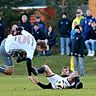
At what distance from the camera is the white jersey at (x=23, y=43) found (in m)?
19.5

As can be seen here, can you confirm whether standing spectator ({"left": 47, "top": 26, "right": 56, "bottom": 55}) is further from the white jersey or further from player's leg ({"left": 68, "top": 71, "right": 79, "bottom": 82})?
player's leg ({"left": 68, "top": 71, "right": 79, "bottom": 82})

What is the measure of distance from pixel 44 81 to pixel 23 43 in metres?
3.75

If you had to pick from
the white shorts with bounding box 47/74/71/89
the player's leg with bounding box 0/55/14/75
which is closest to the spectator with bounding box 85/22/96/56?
the player's leg with bounding box 0/55/14/75

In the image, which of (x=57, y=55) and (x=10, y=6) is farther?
(x=10, y=6)

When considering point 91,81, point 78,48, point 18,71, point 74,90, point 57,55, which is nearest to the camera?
point 74,90

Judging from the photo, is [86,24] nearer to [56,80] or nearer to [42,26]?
[42,26]

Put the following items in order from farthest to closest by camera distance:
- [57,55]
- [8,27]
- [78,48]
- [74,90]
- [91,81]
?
[8,27]
[57,55]
[78,48]
[91,81]
[74,90]

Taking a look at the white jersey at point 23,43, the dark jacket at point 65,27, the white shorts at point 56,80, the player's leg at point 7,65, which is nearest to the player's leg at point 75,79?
the white shorts at point 56,80

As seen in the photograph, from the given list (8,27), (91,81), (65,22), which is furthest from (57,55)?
(91,81)

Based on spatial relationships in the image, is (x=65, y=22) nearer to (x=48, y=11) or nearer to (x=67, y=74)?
(x=48, y=11)

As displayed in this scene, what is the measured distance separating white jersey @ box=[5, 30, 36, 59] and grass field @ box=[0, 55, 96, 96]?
115 centimetres

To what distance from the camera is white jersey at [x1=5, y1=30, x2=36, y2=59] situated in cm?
1952

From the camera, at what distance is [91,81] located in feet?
76.4

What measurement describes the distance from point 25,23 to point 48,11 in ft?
15.3
